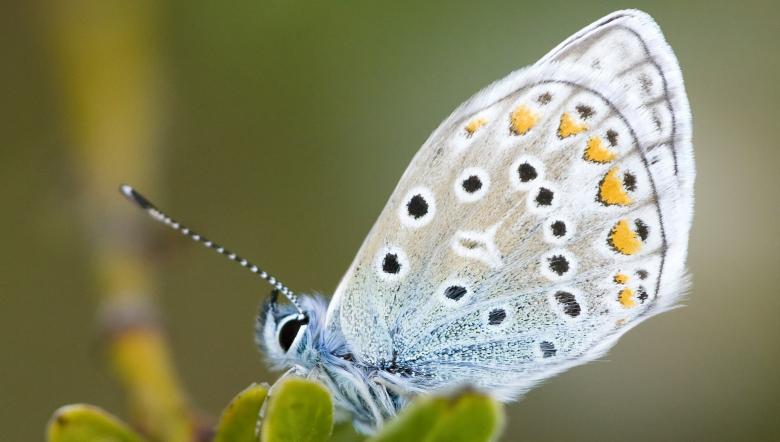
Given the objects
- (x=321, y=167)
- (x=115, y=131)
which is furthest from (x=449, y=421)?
(x=321, y=167)

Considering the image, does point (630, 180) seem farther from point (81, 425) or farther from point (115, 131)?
point (115, 131)

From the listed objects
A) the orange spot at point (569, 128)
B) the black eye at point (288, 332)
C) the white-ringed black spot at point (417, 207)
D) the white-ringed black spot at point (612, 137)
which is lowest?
the black eye at point (288, 332)

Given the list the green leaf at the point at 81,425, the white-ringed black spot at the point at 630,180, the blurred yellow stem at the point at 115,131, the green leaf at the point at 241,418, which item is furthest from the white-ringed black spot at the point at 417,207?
the green leaf at the point at 81,425

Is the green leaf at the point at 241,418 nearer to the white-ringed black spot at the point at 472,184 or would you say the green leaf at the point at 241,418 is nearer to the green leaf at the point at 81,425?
the green leaf at the point at 81,425

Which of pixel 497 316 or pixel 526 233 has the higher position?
pixel 526 233

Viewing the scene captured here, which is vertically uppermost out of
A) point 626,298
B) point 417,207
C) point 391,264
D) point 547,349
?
point 417,207

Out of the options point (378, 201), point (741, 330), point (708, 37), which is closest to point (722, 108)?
point (708, 37)
